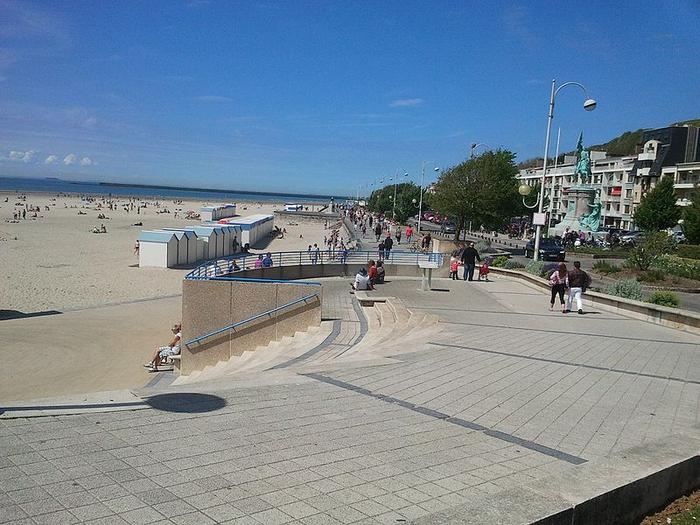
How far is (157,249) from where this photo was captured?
99.1 ft

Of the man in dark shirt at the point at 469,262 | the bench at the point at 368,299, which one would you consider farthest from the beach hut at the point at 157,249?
the bench at the point at 368,299

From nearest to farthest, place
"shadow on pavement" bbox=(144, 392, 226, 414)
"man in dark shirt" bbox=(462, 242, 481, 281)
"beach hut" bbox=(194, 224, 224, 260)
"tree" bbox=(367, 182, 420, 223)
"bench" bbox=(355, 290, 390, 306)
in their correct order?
"shadow on pavement" bbox=(144, 392, 226, 414)
"bench" bbox=(355, 290, 390, 306)
"man in dark shirt" bbox=(462, 242, 481, 281)
"beach hut" bbox=(194, 224, 224, 260)
"tree" bbox=(367, 182, 420, 223)

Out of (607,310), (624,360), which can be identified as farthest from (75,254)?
(624,360)

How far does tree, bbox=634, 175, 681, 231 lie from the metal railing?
39.6 m

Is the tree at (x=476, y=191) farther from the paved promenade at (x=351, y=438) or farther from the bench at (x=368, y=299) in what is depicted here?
the paved promenade at (x=351, y=438)

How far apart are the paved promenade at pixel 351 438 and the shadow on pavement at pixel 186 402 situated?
2 cm

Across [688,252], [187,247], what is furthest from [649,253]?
[187,247]

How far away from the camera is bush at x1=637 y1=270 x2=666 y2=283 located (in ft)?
78.0

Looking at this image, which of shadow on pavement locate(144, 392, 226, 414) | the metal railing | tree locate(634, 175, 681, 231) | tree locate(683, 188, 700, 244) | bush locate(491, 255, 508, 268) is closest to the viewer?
shadow on pavement locate(144, 392, 226, 414)

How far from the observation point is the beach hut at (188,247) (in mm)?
31436

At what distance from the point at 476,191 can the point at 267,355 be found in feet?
98.4

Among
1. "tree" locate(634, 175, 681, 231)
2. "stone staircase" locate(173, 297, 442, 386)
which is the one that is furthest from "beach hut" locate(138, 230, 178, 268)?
"tree" locate(634, 175, 681, 231)

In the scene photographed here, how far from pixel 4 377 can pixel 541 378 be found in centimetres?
1109

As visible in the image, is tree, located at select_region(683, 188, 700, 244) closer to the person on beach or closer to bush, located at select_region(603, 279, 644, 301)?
bush, located at select_region(603, 279, 644, 301)
